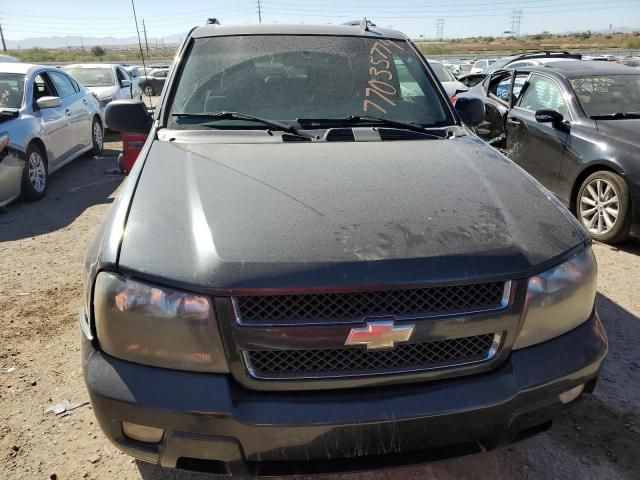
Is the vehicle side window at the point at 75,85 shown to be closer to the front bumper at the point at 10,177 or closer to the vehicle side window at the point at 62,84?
the vehicle side window at the point at 62,84

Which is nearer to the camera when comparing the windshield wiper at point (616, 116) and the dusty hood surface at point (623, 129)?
the dusty hood surface at point (623, 129)

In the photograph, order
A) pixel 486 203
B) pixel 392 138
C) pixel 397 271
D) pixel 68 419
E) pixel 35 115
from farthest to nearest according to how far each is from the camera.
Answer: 1. pixel 35 115
2. pixel 392 138
3. pixel 68 419
4. pixel 486 203
5. pixel 397 271

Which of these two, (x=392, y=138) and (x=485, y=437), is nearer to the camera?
(x=485, y=437)

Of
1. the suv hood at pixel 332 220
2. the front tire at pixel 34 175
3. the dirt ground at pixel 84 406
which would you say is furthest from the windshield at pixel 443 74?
the suv hood at pixel 332 220

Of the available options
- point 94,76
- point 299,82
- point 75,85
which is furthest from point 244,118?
point 94,76

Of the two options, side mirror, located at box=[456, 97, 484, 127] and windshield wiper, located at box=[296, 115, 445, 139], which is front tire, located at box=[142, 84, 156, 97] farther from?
side mirror, located at box=[456, 97, 484, 127]

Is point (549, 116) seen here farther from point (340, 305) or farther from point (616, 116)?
point (340, 305)

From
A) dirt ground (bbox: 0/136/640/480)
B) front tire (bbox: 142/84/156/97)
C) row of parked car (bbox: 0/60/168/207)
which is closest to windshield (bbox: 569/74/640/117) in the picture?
dirt ground (bbox: 0/136/640/480)

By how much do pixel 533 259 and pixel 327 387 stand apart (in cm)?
84

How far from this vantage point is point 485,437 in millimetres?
1813

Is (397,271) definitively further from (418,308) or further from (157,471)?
(157,471)

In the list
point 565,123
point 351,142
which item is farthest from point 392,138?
point 565,123

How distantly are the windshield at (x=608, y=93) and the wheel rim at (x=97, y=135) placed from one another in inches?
295

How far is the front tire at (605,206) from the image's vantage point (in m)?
4.79
